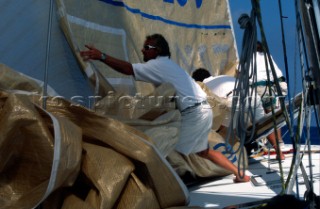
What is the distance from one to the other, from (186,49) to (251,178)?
221 centimetres

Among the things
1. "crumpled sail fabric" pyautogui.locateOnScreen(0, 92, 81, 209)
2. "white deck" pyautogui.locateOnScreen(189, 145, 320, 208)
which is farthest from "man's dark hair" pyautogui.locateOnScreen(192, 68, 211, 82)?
"crumpled sail fabric" pyautogui.locateOnScreen(0, 92, 81, 209)

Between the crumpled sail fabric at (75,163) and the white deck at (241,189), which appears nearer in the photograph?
the crumpled sail fabric at (75,163)

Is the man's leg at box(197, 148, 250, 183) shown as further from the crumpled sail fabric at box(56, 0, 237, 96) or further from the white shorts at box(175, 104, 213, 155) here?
the crumpled sail fabric at box(56, 0, 237, 96)

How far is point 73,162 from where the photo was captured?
1.73 metres

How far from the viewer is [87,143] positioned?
1896mm

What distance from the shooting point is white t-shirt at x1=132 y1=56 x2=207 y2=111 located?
2592 mm

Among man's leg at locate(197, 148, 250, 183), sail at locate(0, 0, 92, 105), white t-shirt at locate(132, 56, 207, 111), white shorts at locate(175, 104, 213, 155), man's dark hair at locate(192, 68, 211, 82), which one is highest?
sail at locate(0, 0, 92, 105)

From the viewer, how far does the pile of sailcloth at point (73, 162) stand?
1.70 m

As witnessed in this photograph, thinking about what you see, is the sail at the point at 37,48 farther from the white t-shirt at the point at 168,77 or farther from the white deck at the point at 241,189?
the white deck at the point at 241,189

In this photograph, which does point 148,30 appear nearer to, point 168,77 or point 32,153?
point 168,77

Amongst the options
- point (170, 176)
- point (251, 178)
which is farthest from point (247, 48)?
point (251, 178)

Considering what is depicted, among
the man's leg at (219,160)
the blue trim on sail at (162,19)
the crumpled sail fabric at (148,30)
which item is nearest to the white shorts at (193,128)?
the man's leg at (219,160)

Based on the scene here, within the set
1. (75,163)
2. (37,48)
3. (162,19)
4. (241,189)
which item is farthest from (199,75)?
(75,163)

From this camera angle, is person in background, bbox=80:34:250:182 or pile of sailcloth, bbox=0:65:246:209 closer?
pile of sailcloth, bbox=0:65:246:209
